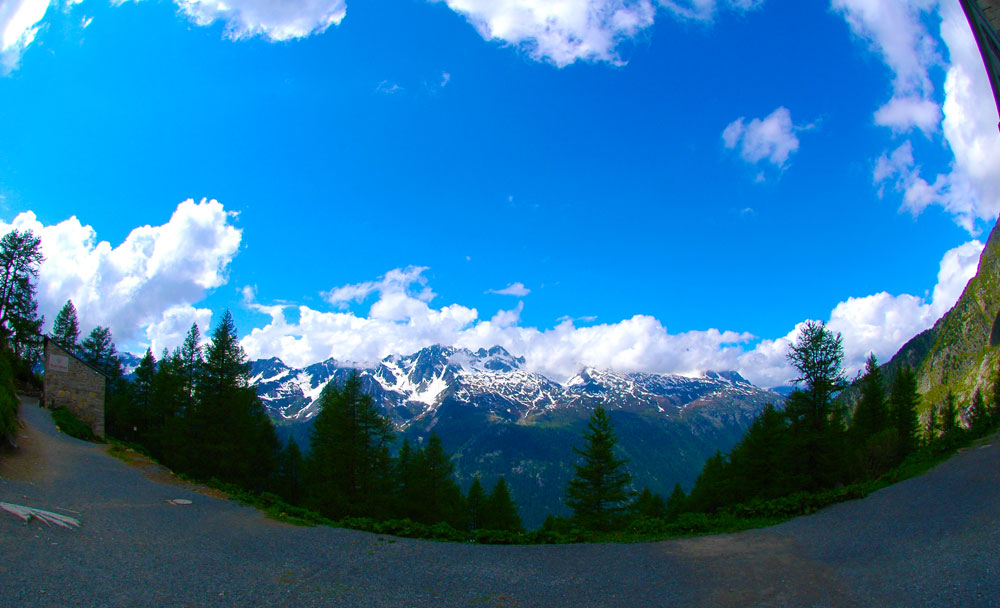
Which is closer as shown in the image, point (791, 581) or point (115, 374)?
point (791, 581)

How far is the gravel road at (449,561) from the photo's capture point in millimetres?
7195

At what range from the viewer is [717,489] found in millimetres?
45719

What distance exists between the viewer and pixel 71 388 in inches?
1040

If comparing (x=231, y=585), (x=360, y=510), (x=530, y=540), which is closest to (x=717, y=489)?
(x=360, y=510)

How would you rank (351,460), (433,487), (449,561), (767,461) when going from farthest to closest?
(433,487)
(351,460)
(767,461)
(449,561)

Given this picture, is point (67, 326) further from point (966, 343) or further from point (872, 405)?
point (966, 343)

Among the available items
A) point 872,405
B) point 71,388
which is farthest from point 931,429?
point 71,388

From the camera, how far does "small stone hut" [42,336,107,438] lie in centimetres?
2589

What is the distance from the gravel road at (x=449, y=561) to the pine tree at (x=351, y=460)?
50.4 ft

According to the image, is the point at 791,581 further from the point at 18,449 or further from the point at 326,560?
the point at 18,449

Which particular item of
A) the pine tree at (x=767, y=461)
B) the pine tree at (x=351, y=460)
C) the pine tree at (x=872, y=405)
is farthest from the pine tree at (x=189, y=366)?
the pine tree at (x=872, y=405)

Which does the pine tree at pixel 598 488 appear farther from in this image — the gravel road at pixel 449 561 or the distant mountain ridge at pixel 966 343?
the distant mountain ridge at pixel 966 343

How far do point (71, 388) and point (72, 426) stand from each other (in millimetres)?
5261

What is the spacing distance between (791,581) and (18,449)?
22326 millimetres
